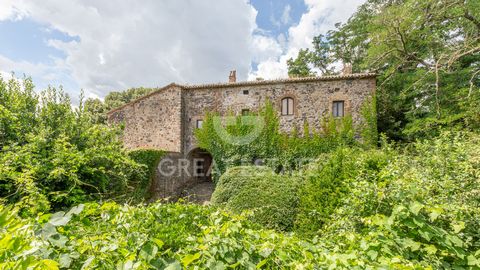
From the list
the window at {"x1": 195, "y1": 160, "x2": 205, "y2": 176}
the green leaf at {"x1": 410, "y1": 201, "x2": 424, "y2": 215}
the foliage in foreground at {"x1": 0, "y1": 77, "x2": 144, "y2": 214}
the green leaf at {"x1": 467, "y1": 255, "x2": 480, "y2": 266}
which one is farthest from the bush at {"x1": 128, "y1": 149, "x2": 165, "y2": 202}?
the green leaf at {"x1": 467, "y1": 255, "x2": 480, "y2": 266}

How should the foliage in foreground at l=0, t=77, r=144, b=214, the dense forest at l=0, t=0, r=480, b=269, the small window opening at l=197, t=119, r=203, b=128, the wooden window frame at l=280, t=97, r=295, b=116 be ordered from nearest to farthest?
the dense forest at l=0, t=0, r=480, b=269
the foliage in foreground at l=0, t=77, r=144, b=214
the wooden window frame at l=280, t=97, r=295, b=116
the small window opening at l=197, t=119, r=203, b=128

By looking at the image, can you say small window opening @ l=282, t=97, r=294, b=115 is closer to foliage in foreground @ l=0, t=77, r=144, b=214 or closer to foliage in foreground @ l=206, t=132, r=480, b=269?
foliage in foreground @ l=206, t=132, r=480, b=269

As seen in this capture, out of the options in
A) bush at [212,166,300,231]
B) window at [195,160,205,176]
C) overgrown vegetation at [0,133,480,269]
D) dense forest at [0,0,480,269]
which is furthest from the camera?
window at [195,160,205,176]

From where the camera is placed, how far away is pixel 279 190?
19.5 ft

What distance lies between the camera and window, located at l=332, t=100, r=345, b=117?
1231 centimetres

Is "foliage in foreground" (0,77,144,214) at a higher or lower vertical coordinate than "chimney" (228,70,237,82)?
lower

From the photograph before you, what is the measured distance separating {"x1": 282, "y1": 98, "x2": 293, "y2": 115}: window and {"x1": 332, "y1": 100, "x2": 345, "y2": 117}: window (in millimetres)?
2304

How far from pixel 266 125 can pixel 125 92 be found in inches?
911

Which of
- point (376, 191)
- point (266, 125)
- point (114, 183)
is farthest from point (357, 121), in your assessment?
point (114, 183)

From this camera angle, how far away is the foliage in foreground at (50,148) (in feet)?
11.0

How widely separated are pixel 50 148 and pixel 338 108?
12.2 meters

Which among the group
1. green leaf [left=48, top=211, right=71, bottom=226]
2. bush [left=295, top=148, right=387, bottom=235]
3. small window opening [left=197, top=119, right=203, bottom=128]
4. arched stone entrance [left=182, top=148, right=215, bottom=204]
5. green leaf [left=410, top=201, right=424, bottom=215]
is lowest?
arched stone entrance [left=182, top=148, right=215, bottom=204]

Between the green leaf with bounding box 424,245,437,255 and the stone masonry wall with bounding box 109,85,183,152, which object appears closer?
the green leaf with bounding box 424,245,437,255

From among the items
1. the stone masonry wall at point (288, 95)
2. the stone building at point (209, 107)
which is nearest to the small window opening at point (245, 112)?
the stone building at point (209, 107)
